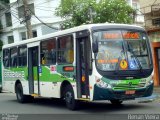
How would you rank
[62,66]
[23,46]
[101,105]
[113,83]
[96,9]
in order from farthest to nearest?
[96,9] < [23,46] < [101,105] < [62,66] < [113,83]

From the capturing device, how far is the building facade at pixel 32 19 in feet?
129

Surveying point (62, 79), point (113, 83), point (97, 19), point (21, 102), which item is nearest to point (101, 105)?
point (62, 79)

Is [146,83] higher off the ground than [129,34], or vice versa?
[129,34]

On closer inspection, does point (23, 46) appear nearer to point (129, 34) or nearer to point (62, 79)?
point (62, 79)

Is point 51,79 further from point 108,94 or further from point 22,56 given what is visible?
point 108,94

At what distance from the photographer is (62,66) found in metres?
17.0

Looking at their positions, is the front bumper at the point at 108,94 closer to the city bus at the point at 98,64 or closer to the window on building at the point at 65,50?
the city bus at the point at 98,64

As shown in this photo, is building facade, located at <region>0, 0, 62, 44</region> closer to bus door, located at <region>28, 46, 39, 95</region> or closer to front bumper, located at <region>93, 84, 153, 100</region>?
bus door, located at <region>28, 46, 39, 95</region>

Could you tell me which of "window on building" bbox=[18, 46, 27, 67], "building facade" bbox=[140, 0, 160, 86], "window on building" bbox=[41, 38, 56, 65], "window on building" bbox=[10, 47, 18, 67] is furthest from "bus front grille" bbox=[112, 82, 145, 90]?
"building facade" bbox=[140, 0, 160, 86]

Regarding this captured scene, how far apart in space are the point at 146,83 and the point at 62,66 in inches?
131

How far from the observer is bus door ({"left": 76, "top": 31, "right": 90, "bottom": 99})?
15570mm

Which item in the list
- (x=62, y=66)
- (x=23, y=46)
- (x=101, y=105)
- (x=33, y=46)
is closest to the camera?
(x=62, y=66)

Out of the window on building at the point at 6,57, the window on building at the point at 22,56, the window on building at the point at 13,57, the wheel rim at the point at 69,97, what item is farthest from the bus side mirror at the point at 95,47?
the window on building at the point at 6,57

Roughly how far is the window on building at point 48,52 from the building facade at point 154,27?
10.1 meters
